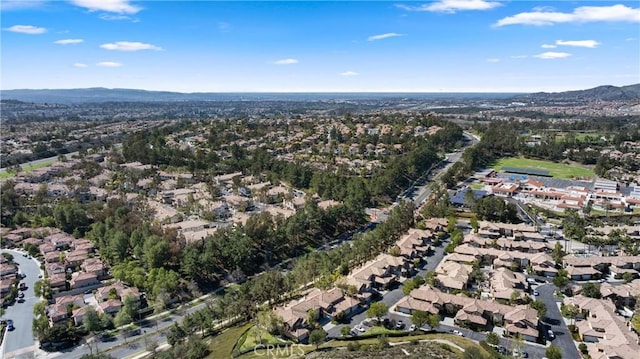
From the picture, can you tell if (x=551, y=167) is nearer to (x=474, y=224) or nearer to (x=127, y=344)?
(x=474, y=224)

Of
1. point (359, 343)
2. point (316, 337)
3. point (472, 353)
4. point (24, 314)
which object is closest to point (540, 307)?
point (472, 353)

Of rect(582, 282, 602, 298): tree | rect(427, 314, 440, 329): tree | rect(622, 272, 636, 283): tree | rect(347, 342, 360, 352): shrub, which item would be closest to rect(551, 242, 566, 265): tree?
rect(622, 272, 636, 283): tree

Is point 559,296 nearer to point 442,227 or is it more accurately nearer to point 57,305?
point 442,227

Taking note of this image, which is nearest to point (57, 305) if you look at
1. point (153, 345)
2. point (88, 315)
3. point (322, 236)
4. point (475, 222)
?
point (88, 315)

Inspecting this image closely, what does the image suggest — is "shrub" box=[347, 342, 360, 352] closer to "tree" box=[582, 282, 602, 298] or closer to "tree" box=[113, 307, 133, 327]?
"tree" box=[113, 307, 133, 327]

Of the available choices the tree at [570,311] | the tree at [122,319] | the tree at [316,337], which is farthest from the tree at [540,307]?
the tree at [122,319]

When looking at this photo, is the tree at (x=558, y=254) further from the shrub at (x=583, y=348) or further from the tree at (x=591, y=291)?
the shrub at (x=583, y=348)
